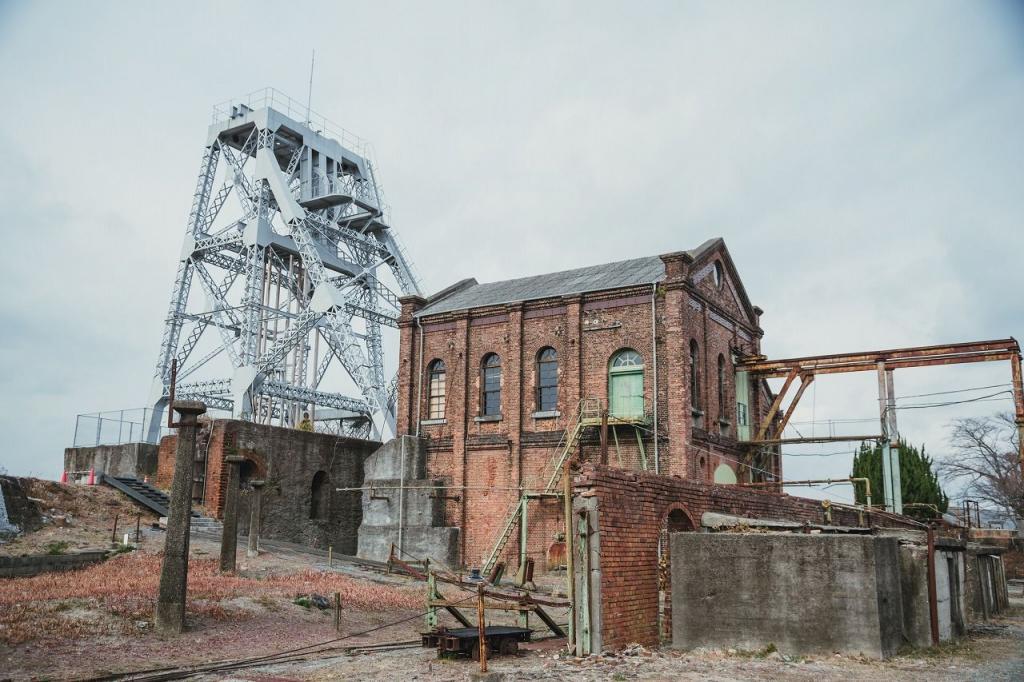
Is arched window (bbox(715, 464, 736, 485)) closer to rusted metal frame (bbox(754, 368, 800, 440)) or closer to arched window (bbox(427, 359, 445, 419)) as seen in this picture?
rusted metal frame (bbox(754, 368, 800, 440))

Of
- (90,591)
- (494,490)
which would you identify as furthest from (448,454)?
(90,591)

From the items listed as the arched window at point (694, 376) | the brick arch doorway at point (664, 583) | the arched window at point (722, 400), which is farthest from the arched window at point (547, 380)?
the brick arch doorway at point (664, 583)

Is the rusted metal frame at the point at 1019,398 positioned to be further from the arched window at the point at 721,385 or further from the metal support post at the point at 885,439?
the arched window at the point at 721,385

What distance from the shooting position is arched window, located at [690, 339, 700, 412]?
24266 mm

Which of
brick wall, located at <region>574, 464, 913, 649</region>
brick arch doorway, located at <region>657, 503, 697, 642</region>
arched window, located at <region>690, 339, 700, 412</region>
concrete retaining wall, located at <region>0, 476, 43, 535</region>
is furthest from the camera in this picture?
arched window, located at <region>690, 339, 700, 412</region>

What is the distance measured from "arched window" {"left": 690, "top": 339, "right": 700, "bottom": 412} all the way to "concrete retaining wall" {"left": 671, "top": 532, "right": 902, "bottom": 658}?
12.0 metres

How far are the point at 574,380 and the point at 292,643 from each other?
13.0 m

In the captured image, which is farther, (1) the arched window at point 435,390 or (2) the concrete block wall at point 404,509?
(1) the arched window at point 435,390

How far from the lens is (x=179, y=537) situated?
13805mm

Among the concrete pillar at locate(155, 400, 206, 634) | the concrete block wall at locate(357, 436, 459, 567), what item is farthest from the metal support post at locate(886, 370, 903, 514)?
the concrete pillar at locate(155, 400, 206, 634)

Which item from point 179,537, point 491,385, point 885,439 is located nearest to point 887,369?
point 885,439

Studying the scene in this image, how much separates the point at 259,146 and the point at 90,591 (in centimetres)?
2693

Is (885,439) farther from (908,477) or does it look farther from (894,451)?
(908,477)

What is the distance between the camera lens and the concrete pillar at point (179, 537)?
13.2 metres
